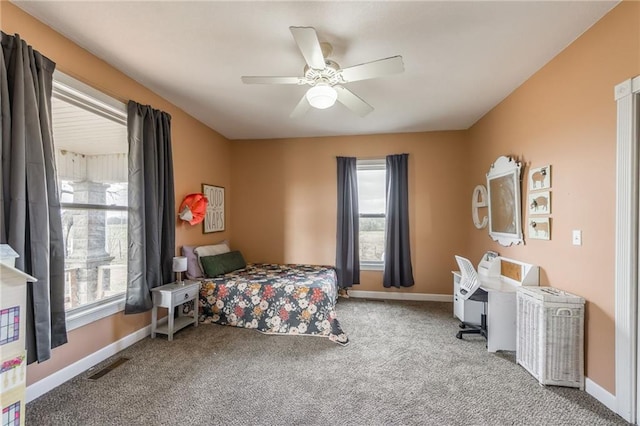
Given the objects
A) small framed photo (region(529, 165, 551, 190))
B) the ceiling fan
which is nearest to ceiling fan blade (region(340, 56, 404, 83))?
the ceiling fan

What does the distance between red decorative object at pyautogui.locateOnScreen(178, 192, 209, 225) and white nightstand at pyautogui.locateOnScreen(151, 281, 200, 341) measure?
0.79 meters

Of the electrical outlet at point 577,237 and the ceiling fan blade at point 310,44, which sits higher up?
the ceiling fan blade at point 310,44

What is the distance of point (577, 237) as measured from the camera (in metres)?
2.15

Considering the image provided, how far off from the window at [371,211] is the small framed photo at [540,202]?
2.16 m

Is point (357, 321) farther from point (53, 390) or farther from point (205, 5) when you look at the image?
point (205, 5)

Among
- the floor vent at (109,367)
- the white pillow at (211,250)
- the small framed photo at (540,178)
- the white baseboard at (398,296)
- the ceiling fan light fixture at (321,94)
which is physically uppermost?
the ceiling fan light fixture at (321,94)

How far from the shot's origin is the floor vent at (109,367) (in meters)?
2.26

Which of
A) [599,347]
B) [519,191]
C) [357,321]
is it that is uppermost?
[519,191]

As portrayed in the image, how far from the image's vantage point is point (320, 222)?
4.72 metres

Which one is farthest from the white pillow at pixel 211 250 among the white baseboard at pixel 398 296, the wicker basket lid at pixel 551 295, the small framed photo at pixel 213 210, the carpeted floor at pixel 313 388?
the wicker basket lid at pixel 551 295

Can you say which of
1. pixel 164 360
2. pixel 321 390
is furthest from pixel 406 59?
pixel 164 360

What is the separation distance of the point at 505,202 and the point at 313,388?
2.78 meters

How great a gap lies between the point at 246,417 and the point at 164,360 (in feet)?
3.81

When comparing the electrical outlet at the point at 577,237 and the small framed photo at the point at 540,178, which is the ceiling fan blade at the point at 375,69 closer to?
the small framed photo at the point at 540,178
